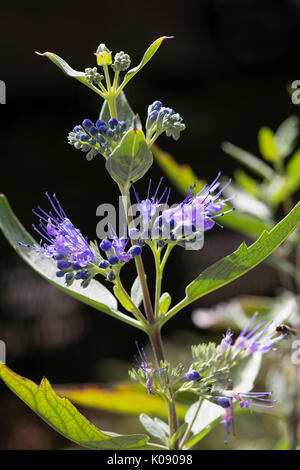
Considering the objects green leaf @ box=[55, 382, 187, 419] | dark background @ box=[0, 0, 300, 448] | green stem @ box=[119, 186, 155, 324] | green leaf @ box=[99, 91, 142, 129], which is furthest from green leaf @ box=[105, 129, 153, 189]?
dark background @ box=[0, 0, 300, 448]

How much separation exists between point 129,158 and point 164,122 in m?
0.08

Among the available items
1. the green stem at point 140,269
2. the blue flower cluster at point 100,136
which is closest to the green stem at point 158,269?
the green stem at point 140,269

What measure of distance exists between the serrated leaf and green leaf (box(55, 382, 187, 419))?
0.31 metres

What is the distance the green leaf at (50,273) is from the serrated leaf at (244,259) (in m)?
0.09

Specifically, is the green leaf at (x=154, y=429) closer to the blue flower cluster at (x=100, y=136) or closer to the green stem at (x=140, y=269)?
the green stem at (x=140, y=269)

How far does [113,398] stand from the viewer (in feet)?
2.68

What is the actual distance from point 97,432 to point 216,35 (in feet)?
8.63

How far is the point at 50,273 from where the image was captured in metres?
0.66

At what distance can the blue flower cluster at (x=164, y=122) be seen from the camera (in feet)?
1.86

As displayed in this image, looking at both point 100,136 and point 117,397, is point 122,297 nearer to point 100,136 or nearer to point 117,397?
point 100,136

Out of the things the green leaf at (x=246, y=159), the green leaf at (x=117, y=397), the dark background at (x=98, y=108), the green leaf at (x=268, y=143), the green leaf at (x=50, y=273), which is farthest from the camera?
the dark background at (x=98, y=108)

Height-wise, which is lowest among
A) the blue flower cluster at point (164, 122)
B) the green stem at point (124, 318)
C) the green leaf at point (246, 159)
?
the green stem at point (124, 318)

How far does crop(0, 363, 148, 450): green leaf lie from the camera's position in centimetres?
53
